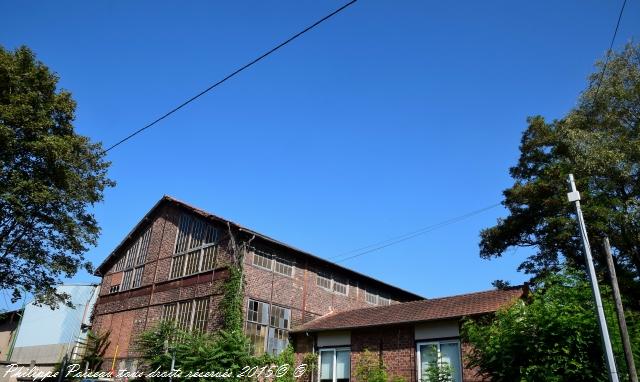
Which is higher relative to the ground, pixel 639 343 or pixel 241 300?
pixel 241 300

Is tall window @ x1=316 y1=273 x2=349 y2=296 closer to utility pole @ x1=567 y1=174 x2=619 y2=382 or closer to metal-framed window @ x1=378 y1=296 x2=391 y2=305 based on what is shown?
metal-framed window @ x1=378 y1=296 x2=391 y2=305

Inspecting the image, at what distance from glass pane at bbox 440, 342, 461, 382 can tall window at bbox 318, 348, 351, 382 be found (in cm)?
425

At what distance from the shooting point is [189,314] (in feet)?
78.4

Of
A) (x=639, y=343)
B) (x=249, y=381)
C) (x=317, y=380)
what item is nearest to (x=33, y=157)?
(x=249, y=381)

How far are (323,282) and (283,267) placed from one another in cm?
287

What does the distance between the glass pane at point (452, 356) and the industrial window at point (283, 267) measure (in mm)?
8790

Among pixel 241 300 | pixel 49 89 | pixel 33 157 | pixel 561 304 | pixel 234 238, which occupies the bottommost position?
pixel 561 304

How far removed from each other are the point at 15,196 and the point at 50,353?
18879 millimetres

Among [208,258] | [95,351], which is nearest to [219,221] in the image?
[208,258]

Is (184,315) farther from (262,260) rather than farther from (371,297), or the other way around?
(371,297)

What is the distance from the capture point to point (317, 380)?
69.2 feet

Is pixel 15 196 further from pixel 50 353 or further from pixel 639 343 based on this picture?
pixel 639 343

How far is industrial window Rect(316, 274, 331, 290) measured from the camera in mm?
25812

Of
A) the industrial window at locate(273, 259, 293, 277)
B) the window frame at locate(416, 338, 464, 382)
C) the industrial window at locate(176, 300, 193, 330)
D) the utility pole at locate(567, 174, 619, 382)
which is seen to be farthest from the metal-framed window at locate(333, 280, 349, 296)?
the utility pole at locate(567, 174, 619, 382)
